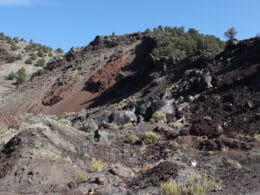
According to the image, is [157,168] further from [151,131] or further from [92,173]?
[151,131]

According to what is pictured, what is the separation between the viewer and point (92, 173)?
837 inches

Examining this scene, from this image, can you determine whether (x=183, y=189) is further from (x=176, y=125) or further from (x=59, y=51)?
(x=59, y=51)

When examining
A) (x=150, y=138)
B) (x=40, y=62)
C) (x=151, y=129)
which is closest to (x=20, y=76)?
(x=40, y=62)

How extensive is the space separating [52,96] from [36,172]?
41.2m

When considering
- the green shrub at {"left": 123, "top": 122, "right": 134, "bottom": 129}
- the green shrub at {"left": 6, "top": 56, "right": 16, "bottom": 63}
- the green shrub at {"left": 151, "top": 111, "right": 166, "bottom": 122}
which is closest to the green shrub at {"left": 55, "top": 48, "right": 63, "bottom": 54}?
the green shrub at {"left": 6, "top": 56, "right": 16, "bottom": 63}

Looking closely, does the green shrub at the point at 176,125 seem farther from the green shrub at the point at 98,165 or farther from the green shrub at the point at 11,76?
the green shrub at the point at 11,76

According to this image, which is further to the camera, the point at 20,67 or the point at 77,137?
the point at 20,67

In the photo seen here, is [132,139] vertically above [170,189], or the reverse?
[132,139]

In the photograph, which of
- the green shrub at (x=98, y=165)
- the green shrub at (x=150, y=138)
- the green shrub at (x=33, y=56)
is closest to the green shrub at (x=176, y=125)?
the green shrub at (x=150, y=138)

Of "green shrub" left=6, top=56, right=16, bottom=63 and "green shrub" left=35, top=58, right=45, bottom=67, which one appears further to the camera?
"green shrub" left=6, top=56, right=16, bottom=63

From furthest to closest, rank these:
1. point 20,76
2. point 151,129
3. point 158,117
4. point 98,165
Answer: point 20,76 → point 158,117 → point 151,129 → point 98,165

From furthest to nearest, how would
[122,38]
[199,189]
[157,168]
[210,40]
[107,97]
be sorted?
[122,38] → [210,40] → [107,97] → [157,168] → [199,189]

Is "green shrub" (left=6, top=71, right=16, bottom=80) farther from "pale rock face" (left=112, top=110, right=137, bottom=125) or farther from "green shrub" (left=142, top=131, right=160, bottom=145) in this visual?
"green shrub" (left=142, top=131, right=160, bottom=145)

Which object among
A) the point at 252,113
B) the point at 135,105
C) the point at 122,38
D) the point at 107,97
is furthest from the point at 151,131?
the point at 122,38
